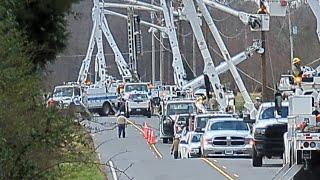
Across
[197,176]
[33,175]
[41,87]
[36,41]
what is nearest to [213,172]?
[197,176]

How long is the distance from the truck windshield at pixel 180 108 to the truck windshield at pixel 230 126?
12.3 metres

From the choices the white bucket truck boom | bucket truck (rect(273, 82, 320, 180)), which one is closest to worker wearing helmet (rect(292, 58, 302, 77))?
bucket truck (rect(273, 82, 320, 180))

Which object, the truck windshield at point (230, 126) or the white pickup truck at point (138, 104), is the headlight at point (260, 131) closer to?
the truck windshield at point (230, 126)

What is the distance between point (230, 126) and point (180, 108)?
13.8 metres

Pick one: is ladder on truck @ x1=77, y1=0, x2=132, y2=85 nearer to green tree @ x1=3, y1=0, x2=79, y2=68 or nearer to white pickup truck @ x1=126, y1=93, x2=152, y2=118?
white pickup truck @ x1=126, y1=93, x2=152, y2=118

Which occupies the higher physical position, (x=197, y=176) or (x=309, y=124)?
(x=309, y=124)

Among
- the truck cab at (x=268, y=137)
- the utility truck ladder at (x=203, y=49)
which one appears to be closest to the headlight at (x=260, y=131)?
the truck cab at (x=268, y=137)

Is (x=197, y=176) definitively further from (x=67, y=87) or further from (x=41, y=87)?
(x=67, y=87)

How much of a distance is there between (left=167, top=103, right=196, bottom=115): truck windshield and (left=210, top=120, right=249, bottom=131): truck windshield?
12.3m

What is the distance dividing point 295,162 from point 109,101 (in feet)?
187

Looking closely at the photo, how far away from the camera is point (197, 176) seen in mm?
25531

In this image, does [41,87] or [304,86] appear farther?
[304,86]

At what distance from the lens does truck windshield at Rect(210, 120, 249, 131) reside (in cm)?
3688

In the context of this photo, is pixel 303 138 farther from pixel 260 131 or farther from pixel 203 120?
pixel 203 120
